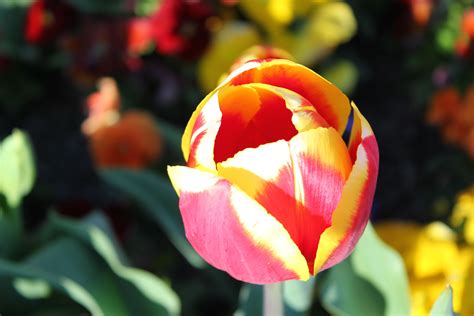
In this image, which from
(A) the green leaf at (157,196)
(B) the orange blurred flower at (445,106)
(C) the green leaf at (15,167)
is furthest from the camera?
(B) the orange blurred flower at (445,106)

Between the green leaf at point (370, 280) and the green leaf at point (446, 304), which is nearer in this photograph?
the green leaf at point (446, 304)

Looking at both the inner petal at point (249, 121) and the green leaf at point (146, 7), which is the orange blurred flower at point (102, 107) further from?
the inner petal at point (249, 121)

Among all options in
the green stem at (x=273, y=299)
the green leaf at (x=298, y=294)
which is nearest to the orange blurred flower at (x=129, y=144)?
the green leaf at (x=298, y=294)

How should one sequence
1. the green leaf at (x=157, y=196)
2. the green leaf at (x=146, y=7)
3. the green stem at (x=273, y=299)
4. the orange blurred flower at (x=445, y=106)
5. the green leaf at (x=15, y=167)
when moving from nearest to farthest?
the green stem at (x=273, y=299)
the green leaf at (x=15, y=167)
the green leaf at (x=157, y=196)
the green leaf at (x=146, y=7)
the orange blurred flower at (x=445, y=106)

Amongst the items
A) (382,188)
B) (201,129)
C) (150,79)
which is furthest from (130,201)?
(201,129)

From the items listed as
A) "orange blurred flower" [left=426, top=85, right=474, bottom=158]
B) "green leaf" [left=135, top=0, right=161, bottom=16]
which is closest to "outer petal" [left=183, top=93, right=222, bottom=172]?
"green leaf" [left=135, top=0, right=161, bottom=16]

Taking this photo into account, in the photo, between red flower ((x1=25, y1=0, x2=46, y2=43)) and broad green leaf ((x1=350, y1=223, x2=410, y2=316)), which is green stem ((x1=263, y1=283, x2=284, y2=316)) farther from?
red flower ((x1=25, y1=0, x2=46, y2=43))

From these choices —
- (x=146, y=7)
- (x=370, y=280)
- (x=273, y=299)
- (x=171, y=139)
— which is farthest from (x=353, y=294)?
(x=146, y=7)
